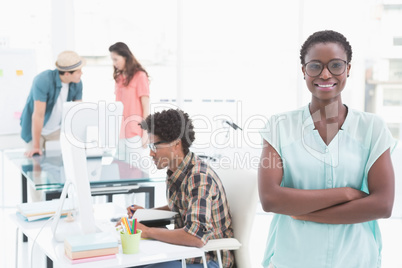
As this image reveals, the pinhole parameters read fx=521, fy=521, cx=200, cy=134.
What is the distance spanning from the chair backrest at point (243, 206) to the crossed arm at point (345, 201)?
2.81 feet

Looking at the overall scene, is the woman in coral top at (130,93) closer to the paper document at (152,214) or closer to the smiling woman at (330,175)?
the paper document at (152,214)

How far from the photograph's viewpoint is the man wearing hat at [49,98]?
13.2ft

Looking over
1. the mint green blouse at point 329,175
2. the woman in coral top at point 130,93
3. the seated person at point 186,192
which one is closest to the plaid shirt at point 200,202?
the seated person at point 186,192

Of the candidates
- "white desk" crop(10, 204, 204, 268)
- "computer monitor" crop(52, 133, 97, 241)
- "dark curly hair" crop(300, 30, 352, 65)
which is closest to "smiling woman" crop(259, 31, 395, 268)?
"dark curly hair" crop(300, 30, 352, 65)

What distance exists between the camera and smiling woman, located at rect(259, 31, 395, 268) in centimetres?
149

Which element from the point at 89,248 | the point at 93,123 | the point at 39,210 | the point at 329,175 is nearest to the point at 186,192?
the point at 89,248

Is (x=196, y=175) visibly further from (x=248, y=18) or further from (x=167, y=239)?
(x=248, y=18)

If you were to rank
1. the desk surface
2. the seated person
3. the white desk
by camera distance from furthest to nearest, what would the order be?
the desk surface → the seated person → the white desk

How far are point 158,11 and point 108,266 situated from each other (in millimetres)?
3788

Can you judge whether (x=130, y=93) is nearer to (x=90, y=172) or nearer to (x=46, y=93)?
(x=46, y=93)

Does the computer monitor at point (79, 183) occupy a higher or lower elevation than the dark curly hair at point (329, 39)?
lower

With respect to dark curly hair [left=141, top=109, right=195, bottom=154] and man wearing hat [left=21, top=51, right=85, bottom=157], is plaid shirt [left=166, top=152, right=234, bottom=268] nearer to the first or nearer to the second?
Result: dark curly hair [left=141, top=109, right=195, bottom=154]

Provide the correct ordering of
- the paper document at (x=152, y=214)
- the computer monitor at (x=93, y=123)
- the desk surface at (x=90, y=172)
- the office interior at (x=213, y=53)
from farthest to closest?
1. the office interior at (x=213, y=53)
2. the computer monitor at (x=93, y=123)
3. the desk surface at (x=90, y=172)
4. the paper document at (x=152, y=214)

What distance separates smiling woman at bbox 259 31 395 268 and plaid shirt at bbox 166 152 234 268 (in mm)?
667
